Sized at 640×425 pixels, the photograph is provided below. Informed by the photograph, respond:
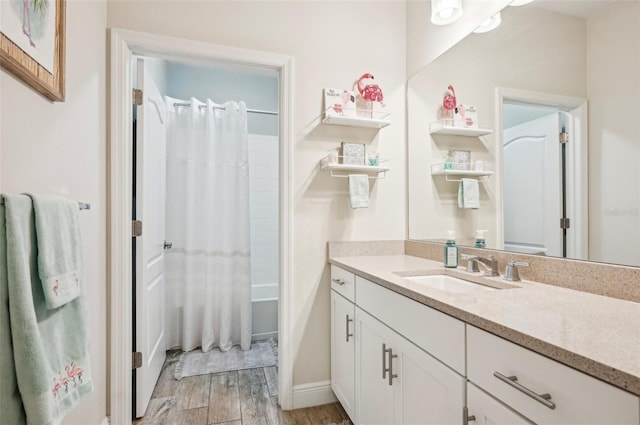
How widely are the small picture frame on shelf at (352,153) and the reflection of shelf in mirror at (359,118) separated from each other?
5.1 inches

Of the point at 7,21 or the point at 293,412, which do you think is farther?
the point at 293,412

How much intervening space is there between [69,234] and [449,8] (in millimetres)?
1987

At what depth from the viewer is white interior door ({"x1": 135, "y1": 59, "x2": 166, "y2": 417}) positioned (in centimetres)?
177

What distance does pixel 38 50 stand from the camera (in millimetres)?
968

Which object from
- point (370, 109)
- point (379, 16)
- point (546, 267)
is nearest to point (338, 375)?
point (546, 267)

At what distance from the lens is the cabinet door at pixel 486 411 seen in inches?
28.9

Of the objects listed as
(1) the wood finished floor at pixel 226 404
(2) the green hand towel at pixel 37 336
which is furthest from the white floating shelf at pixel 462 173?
(2) the green hand towel at pixel 37 336

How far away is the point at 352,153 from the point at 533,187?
0.96 m

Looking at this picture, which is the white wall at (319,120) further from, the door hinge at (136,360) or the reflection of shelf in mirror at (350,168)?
the door hinge at (136,360)

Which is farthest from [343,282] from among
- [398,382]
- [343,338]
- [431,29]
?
[431,29]

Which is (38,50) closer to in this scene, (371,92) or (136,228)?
(136,228)

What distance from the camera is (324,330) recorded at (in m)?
1.98

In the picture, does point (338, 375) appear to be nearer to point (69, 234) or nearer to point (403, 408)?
point (403, 408)

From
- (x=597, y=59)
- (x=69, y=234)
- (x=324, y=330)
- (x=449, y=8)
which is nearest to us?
(x=69, y=234)
